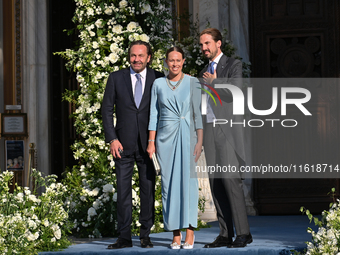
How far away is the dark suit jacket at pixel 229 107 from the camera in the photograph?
450cm

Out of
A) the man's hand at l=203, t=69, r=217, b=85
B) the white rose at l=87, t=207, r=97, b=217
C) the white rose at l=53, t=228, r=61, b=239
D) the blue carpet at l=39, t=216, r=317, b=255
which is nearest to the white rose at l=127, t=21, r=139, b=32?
the man's hand at l=203, t=69, r=217, b=85

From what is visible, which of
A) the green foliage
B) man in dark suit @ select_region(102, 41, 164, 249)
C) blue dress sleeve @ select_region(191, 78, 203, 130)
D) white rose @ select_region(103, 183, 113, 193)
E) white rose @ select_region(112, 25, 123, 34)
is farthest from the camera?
white rose @ select_region(112, 25, 123, 34)

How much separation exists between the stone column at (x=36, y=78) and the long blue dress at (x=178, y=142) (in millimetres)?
5179

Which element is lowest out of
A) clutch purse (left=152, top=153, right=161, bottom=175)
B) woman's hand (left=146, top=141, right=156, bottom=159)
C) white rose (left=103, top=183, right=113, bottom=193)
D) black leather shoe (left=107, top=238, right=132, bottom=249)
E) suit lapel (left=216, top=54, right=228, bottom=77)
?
black leather shoe (left=107, top=238, right=132, bottom=249)

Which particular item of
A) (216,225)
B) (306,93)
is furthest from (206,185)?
(306,93)

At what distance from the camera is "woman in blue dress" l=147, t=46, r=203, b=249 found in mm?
4523

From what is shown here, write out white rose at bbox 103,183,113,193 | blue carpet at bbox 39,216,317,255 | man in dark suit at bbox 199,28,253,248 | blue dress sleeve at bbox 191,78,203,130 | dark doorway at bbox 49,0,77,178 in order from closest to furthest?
blue carpet at bbox 39,216,317,255
man in dark suit at bbox 199,28,253,248
blue dress sleeve at bbox 191,78,203,130
white rose at bbox 103,183,113,193
dark doorway at bbox 49,0,77,178

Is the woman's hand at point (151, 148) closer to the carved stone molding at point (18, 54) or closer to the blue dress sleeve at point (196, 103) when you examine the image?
the blue dress sleeve at point (196, 103)

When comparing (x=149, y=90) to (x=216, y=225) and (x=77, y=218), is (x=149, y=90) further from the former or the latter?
(x=216, y=225)

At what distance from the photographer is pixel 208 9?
8125mm

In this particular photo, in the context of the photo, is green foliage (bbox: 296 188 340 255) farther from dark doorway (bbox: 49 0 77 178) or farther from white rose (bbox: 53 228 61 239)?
dark doorway (bbox: 49 0 77 178)

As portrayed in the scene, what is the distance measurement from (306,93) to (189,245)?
178 inches

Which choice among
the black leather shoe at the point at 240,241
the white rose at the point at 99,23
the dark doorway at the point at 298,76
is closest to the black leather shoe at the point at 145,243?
the black leather shoe at the point at 240,241

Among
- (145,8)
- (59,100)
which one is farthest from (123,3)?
(59,100)
